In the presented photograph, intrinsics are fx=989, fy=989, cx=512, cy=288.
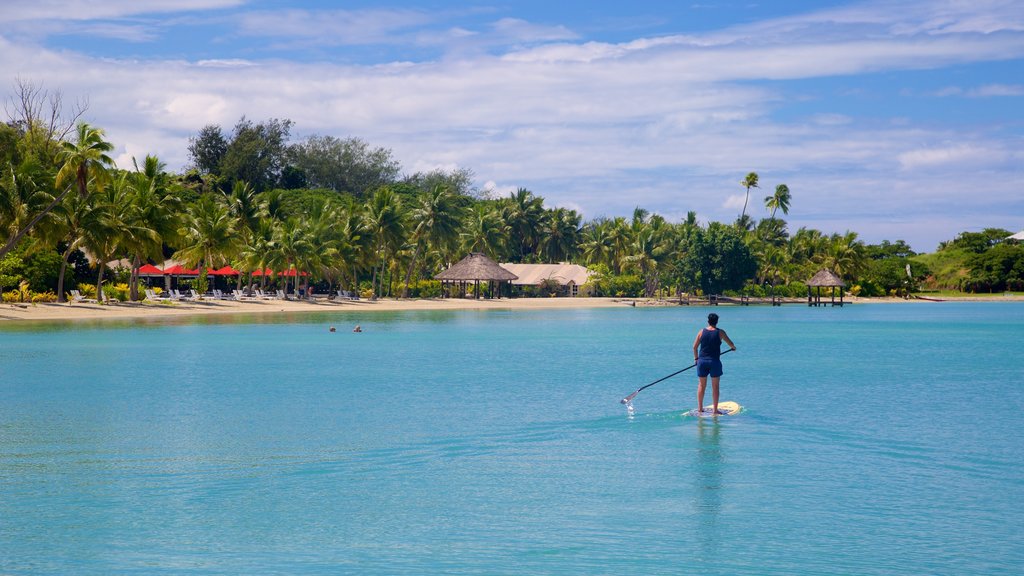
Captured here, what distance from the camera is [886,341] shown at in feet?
158

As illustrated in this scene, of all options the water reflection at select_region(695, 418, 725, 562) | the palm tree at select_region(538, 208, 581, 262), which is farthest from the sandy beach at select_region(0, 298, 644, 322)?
the water reflection at select_region(695, 418, 725, 562)

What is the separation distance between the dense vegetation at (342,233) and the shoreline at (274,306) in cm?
212

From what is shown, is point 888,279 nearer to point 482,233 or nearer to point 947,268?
point 947,268

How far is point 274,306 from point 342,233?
10747mm

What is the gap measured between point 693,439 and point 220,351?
23.5m

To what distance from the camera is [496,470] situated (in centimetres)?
1462

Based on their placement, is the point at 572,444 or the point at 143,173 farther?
the point at 143,173

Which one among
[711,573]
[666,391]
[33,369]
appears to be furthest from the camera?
[33,369]

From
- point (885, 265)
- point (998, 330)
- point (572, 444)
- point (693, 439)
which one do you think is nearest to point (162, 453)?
point (572, 444)

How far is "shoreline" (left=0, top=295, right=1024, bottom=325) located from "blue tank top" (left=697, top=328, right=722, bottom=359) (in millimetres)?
42997

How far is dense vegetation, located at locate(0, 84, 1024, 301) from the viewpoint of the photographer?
57.6 m

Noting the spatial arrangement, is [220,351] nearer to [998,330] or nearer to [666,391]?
[666,391]

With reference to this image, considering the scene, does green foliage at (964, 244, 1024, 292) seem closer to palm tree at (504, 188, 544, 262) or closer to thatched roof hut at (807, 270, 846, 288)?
thatched roof hut at (807, 270, 846, 288)

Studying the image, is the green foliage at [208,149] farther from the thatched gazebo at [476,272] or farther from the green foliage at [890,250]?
the green foliage at [890,250]
